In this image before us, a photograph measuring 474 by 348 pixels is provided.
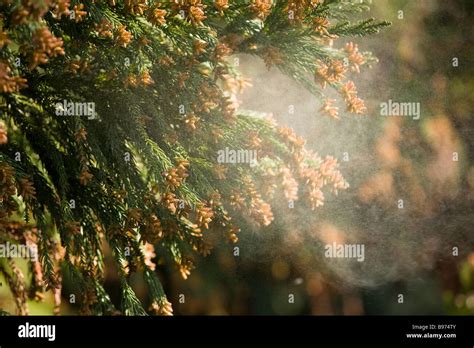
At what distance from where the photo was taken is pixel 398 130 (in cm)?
446

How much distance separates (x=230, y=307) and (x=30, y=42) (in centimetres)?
413

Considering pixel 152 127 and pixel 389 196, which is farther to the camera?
pixel 389 196

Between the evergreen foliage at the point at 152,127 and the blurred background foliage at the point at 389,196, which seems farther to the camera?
the blurred background foliage at the point at 389,196

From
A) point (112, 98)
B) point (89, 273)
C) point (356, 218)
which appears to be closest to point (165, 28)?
point (112, 98)

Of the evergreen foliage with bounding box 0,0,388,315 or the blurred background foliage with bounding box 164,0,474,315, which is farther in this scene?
the blurred background foliage with bounding box 164,0,474,315

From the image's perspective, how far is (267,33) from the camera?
202 cm

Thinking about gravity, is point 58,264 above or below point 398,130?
below
